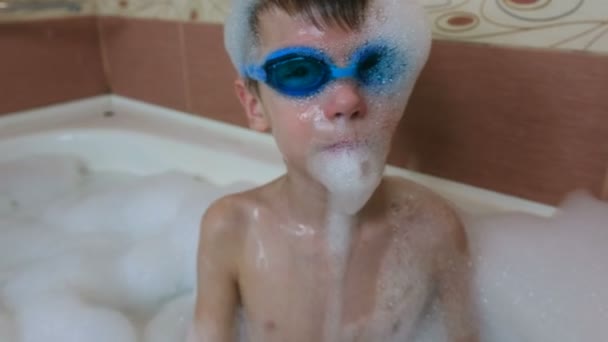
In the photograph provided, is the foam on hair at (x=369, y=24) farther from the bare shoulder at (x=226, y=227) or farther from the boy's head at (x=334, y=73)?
the bare shoulder at (x=226, y=227)

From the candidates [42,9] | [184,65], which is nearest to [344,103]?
[184,65]

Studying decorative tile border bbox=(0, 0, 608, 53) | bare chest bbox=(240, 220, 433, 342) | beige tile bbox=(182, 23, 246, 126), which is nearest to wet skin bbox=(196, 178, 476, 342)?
bare chest bbox=(240, 220, 433, 342)

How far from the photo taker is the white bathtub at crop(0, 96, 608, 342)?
114 centimetres

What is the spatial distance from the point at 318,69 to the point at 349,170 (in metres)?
0.11

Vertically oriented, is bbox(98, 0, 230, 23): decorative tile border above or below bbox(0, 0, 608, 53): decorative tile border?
below

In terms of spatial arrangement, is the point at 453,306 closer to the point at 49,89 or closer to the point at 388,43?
the point at 388,43

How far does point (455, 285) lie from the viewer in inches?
30.6

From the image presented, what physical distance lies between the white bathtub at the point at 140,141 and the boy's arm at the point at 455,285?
18cm

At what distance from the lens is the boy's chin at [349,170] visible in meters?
0.62

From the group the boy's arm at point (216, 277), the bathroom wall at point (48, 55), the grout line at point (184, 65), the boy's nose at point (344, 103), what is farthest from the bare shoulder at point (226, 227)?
the bathroom wall at point (48, 55)

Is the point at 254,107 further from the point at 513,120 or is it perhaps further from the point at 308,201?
the point at 513,120

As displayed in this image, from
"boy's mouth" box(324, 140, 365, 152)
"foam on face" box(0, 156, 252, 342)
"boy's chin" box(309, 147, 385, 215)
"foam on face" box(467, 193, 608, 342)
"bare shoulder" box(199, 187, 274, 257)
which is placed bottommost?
"foam on face" box(0, 156, 252, 342)

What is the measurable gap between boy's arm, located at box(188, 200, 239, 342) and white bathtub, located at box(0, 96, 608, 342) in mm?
308

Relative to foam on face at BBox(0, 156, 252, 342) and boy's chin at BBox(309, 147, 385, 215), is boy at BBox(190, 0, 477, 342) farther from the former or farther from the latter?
foam on face at BBox(0, 156, 252, 342)
